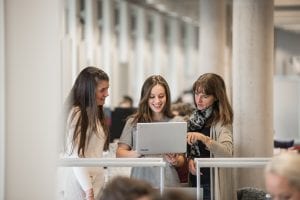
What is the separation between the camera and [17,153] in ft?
17.1

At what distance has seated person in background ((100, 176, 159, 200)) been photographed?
279 cm

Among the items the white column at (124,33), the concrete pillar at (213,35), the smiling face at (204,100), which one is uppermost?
the white column at (124,33)

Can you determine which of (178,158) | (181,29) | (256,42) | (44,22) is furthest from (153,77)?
(181,29)

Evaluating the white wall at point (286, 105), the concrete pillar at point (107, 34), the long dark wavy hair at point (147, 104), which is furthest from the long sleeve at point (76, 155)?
the concrete pillar at point (107, 34)

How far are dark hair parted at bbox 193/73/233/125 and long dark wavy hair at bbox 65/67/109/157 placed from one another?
2.58ft

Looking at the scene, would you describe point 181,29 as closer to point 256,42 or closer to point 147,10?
point 147,10

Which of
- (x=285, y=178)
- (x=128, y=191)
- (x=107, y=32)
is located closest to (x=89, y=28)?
(x=107, y=32)

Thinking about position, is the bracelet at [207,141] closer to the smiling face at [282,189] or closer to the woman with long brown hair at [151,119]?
the woman with long brown hair at [151,119]

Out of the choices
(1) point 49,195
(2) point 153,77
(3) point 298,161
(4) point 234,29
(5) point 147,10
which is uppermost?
(5) point 147,10

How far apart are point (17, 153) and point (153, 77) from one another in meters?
1.31

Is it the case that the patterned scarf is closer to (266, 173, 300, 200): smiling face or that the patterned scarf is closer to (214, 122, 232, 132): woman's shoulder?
(214, 122, 232, 132): woman's shoulder

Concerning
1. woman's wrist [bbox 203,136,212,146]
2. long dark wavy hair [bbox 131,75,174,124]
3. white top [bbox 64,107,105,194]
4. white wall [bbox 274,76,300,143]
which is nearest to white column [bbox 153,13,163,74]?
white wall [bbox 274,76,300,143]

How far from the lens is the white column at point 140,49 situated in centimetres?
2050

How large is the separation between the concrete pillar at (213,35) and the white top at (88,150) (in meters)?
6.91
